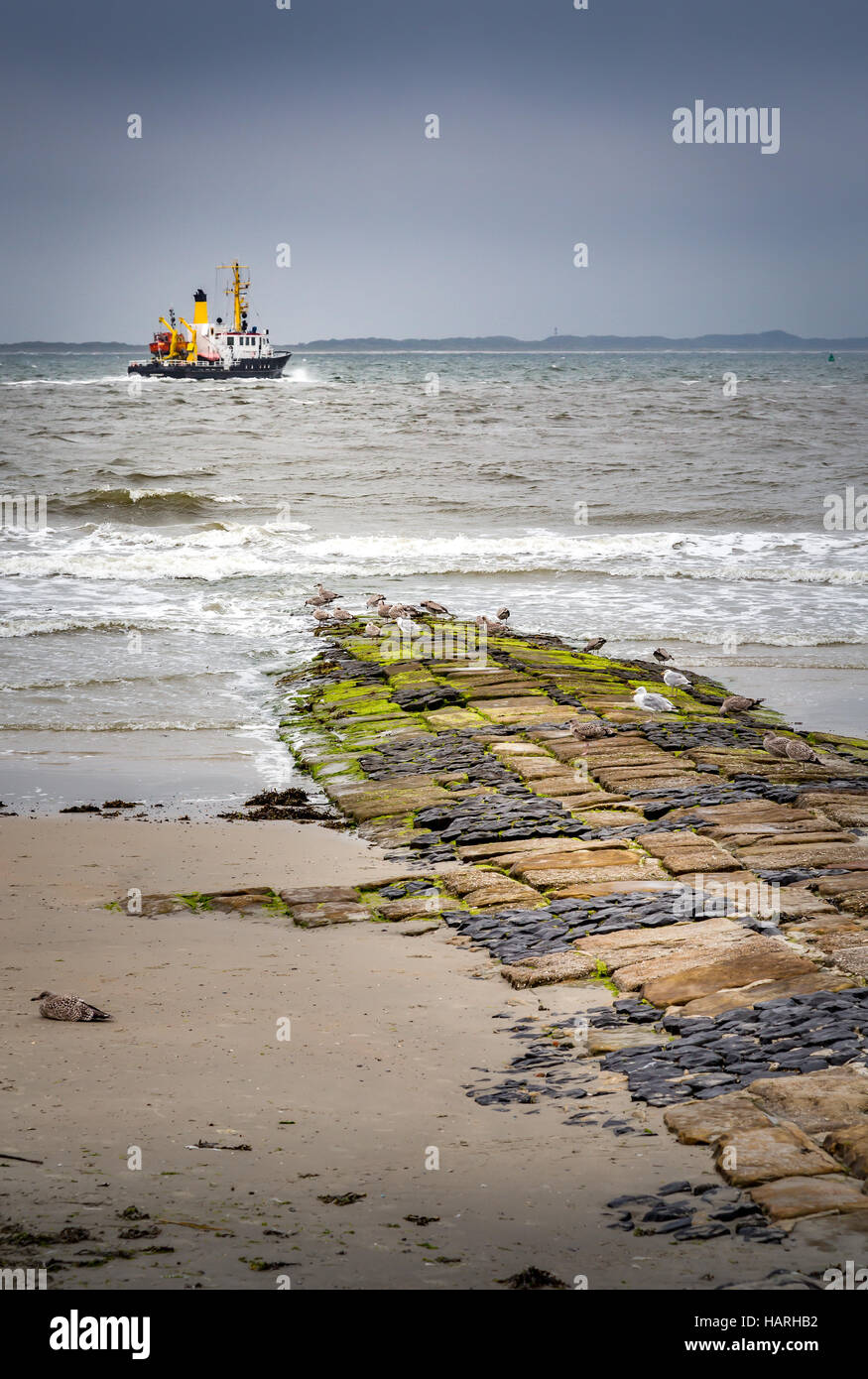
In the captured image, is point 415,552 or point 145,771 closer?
point 145,771

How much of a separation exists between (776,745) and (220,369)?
7464cm

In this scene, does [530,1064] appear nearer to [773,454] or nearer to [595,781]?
[595,781]

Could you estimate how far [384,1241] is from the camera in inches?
133

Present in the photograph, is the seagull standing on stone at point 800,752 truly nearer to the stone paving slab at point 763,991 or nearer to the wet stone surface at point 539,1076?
the stone paving slab at point 763,991

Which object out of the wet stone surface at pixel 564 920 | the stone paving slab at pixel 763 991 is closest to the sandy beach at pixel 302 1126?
the wet stone surface at pixel 564 920

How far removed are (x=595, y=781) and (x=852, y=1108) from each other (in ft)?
14.3

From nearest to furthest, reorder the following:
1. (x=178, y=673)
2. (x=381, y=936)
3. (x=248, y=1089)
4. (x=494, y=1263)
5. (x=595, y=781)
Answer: (x=494, y=1263) < (x=248, y=1089) < (x=381, y=936) < (x=595, y=781) < (x=178, y=673)

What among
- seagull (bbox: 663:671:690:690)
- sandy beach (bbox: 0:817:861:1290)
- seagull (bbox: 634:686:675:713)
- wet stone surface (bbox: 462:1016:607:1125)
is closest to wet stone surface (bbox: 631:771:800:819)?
seagull (bbox: 634:686:675:713)

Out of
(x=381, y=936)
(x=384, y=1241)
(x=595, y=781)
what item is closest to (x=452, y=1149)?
(x=384, y=1241)

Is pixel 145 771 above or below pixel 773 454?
below

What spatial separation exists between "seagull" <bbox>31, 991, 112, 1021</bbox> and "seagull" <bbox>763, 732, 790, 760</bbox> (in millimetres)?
5481

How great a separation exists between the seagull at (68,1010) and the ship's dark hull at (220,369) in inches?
3049

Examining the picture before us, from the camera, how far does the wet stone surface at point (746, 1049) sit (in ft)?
13.9
